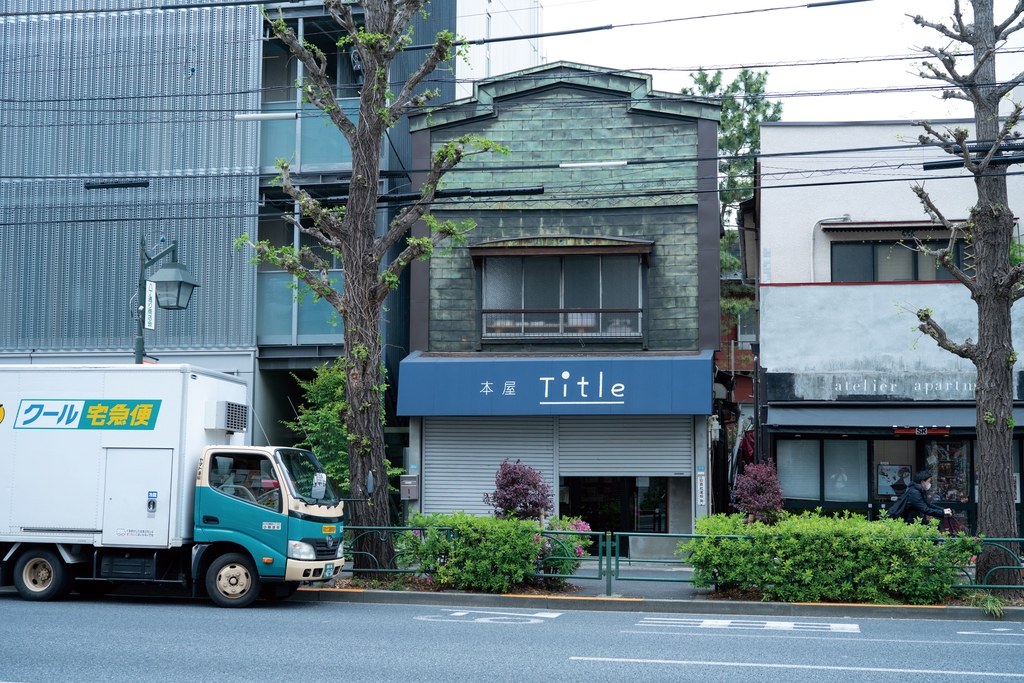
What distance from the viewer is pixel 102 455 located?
44.5 feet

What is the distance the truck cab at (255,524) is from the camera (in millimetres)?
13281

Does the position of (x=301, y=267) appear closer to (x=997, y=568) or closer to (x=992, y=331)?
(x=992, y=331)

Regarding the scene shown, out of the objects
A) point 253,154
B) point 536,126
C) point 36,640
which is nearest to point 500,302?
point 536,126

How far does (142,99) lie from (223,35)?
2343 mm

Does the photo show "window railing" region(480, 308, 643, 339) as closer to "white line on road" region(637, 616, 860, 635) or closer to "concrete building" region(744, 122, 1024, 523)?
"concrete building" region(744, 122, 1024, 523)

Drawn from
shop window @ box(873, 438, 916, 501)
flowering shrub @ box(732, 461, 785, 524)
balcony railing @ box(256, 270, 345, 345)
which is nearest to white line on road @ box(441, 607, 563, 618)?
flowering shrub @ box(732, 461, 785, 524)

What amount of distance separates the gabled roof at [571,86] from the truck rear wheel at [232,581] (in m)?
10.5

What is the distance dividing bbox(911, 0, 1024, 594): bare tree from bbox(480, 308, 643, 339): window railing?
6.83 meters

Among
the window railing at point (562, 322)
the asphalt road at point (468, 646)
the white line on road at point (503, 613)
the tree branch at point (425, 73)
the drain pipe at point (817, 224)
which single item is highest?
the tree branch at point (425, 73)

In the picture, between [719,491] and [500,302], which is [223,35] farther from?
[719,491]

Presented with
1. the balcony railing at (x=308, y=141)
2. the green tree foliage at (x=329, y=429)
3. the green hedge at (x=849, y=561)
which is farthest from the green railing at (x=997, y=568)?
the balcony railing at (x=308, y=141)

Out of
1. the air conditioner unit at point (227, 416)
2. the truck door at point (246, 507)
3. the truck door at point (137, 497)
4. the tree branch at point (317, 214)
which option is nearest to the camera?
the truck door at point (246, 507)

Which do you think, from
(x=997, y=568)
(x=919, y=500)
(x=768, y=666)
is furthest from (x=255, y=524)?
(x=919, y=500)

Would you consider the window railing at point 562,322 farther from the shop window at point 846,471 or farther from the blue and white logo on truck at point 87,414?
the blue and white logo on truck at point 87,414
